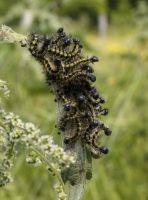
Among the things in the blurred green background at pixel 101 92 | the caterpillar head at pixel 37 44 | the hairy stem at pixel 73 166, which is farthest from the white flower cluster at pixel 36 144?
the blurred green background at pixel 101 92

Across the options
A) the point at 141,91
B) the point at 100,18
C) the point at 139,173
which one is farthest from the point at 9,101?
the point at 100,18

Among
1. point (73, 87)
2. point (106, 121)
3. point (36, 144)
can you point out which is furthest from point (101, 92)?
point (36, 144)

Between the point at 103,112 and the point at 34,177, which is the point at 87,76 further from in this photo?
the point at 34,177

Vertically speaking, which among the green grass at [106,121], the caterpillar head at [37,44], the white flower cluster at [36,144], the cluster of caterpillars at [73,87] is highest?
the green grass at [106,121]

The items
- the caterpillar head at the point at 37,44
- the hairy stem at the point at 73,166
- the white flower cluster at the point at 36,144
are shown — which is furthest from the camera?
the caterpillar head at the point at 37,44

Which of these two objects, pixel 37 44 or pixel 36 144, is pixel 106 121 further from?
pixel 36 144

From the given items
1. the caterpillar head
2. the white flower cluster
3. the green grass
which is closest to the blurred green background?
the green grass

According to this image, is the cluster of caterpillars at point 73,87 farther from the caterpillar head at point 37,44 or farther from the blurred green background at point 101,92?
the blurred green background at point 101,92
